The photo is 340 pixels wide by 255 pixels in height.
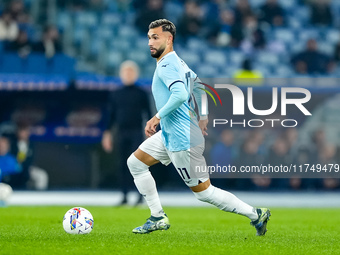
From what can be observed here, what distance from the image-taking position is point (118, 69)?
1650 centimetres

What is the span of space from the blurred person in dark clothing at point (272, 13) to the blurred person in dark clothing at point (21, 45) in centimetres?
672

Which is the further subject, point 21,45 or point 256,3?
point 256,3

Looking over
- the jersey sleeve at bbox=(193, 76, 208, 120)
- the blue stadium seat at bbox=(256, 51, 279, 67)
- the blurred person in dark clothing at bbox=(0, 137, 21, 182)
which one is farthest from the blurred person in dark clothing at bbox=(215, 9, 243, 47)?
the jersey sleeve at bbox=(193, 76, 208, 120)

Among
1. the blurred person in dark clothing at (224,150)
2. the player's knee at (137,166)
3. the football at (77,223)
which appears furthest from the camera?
the blurred person in dark clothing at (224,150)

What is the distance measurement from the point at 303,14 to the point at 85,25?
6509 mm

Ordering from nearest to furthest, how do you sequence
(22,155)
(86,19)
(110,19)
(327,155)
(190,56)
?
(327,155) < (22,155) < (190,56) < (86,19) < (110,19)

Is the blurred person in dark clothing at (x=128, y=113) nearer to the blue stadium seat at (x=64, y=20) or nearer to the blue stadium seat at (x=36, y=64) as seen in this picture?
the blue stadium seat at (x=36, y=64)

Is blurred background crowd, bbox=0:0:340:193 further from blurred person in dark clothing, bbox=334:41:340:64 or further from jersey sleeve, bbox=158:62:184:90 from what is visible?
jersey sleeve, bbox=158:62:184:90

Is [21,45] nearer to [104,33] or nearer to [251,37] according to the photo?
[104,33]

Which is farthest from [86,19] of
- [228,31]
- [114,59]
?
[228,31]

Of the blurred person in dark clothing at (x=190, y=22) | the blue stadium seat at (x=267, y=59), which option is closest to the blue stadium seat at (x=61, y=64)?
the blurred person in dark clothing at (x=190, y=22)

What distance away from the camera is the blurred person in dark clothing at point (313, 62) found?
16.7 metres

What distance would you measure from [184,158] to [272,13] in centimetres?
1343

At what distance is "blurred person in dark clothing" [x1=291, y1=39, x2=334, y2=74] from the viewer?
54.8ft
